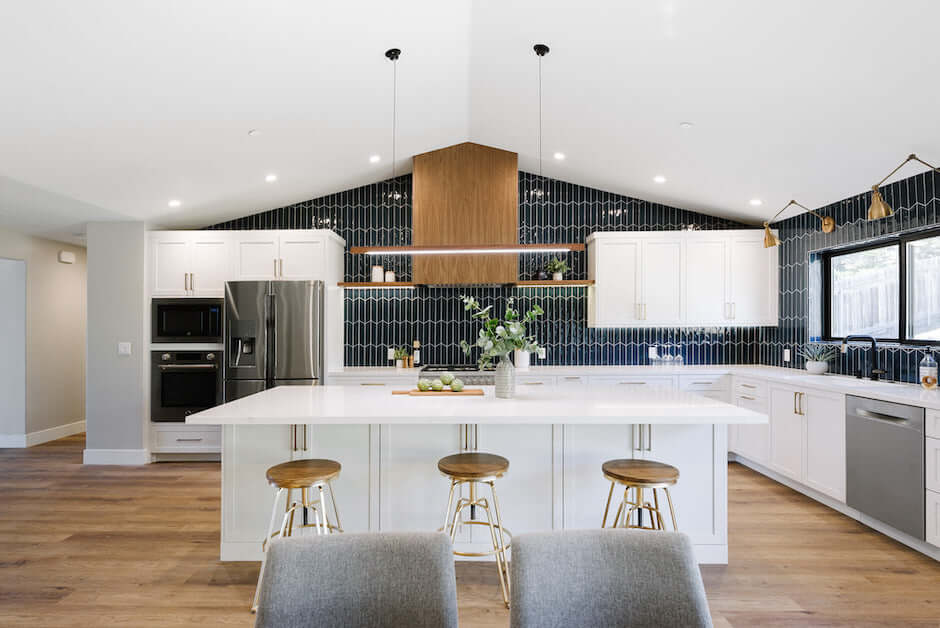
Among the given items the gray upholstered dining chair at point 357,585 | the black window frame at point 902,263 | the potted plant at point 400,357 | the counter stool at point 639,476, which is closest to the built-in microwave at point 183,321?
the potted plant at point 400,357

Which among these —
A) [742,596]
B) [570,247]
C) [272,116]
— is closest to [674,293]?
[570,247]

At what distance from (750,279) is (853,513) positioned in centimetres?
229

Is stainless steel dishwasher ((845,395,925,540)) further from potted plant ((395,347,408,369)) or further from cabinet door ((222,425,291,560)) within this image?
potted plant ((395,347,408,369))

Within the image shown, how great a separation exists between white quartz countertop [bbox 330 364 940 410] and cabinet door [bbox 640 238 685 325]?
0.51 metres

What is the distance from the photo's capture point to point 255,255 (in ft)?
16.2

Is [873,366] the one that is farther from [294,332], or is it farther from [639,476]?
[294,332]

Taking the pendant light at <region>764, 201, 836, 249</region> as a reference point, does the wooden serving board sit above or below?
below

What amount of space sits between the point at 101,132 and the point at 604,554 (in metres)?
3.66

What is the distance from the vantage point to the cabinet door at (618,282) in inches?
201

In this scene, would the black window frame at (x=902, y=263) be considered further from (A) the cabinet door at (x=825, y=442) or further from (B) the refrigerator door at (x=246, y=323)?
(B) the refrigerator door at (x=246, y=323)

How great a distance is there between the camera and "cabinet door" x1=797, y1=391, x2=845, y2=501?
3.46 meters

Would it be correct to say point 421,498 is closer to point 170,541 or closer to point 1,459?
point 170,541

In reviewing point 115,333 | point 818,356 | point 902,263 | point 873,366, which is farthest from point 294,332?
point 902,263

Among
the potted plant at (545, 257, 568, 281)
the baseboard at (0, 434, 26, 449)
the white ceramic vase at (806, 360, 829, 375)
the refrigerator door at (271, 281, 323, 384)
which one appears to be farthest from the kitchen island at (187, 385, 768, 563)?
the baseboard at (0, 434, 26, 449)
